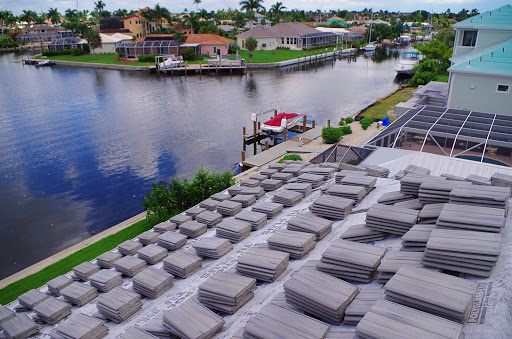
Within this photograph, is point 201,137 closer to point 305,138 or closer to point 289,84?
point 305,138

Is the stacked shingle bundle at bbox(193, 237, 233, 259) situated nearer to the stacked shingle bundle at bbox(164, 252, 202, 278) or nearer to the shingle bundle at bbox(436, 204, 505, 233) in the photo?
the stacked shingle bundle at bbox(164, 252, 202, 278)

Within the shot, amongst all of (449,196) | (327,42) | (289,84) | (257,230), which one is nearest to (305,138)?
(257,230)

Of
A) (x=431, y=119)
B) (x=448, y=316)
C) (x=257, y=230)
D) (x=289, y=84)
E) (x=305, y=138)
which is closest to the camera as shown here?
(x=448, y=316)

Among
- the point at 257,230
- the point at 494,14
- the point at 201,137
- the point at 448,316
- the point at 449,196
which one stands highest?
the point at 494,14

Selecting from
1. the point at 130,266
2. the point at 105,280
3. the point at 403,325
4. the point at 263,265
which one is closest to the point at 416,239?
the point at 403,325

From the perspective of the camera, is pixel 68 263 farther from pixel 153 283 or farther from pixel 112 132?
pixel 112 132

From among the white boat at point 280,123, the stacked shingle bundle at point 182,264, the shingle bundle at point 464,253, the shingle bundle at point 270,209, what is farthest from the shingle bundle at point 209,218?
the white boat at point 280,123

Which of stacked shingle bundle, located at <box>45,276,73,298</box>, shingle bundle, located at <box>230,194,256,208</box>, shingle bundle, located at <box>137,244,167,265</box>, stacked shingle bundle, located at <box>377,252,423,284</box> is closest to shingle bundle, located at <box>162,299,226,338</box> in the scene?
stacked shingle bundle, located at <box>377,252,423,284</box>
